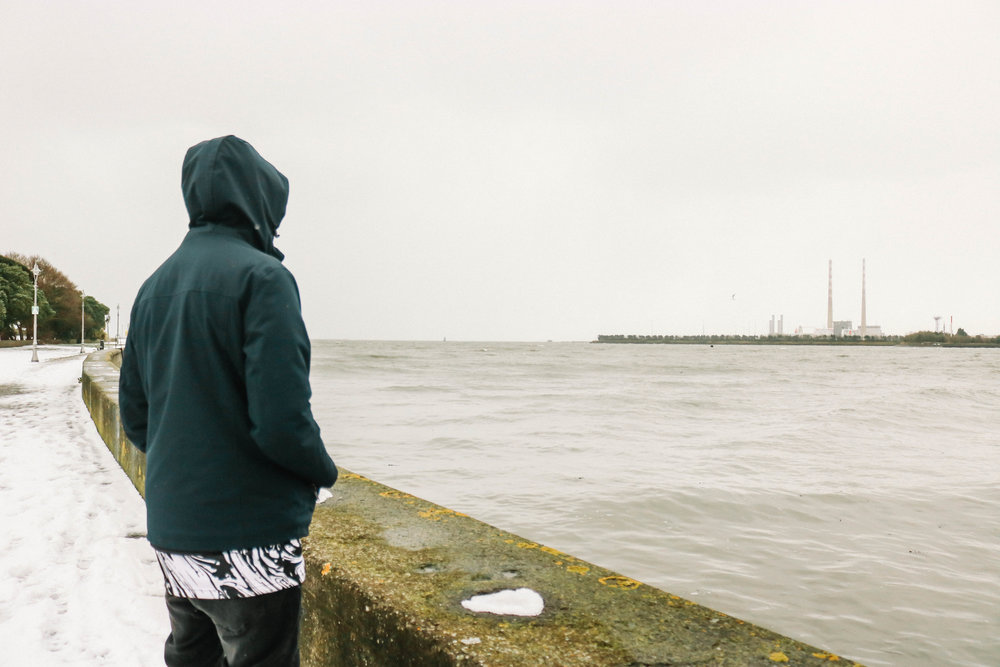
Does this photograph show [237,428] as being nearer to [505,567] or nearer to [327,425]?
[505,567]

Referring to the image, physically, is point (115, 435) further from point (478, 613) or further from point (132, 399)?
point (478, 613)

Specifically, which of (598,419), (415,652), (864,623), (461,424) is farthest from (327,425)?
(415,652)

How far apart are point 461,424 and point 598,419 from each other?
3043 millimetres

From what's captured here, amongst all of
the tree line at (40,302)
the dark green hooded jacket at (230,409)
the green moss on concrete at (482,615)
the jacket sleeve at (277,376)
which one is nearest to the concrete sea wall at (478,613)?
the green moss on concrete at (482,615)

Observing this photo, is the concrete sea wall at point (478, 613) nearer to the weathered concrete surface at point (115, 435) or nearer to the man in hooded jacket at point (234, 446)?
the man in hooded jacket at point (234, 446)

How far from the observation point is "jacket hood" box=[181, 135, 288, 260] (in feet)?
4.52

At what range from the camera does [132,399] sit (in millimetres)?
1555

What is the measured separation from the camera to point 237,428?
1248mm

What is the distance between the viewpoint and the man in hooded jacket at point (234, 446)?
3.97 feet

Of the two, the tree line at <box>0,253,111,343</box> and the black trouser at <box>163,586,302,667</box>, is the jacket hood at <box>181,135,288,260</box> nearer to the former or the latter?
the black trouser at <box>163,586,302,667</box>

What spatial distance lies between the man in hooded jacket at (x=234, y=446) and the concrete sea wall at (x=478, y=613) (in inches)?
13.6

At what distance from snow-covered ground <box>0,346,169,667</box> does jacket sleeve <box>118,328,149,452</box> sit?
1178 millimetres

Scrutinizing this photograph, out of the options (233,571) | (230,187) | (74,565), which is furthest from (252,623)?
(74,565)

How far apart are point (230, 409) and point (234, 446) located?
78 mm
